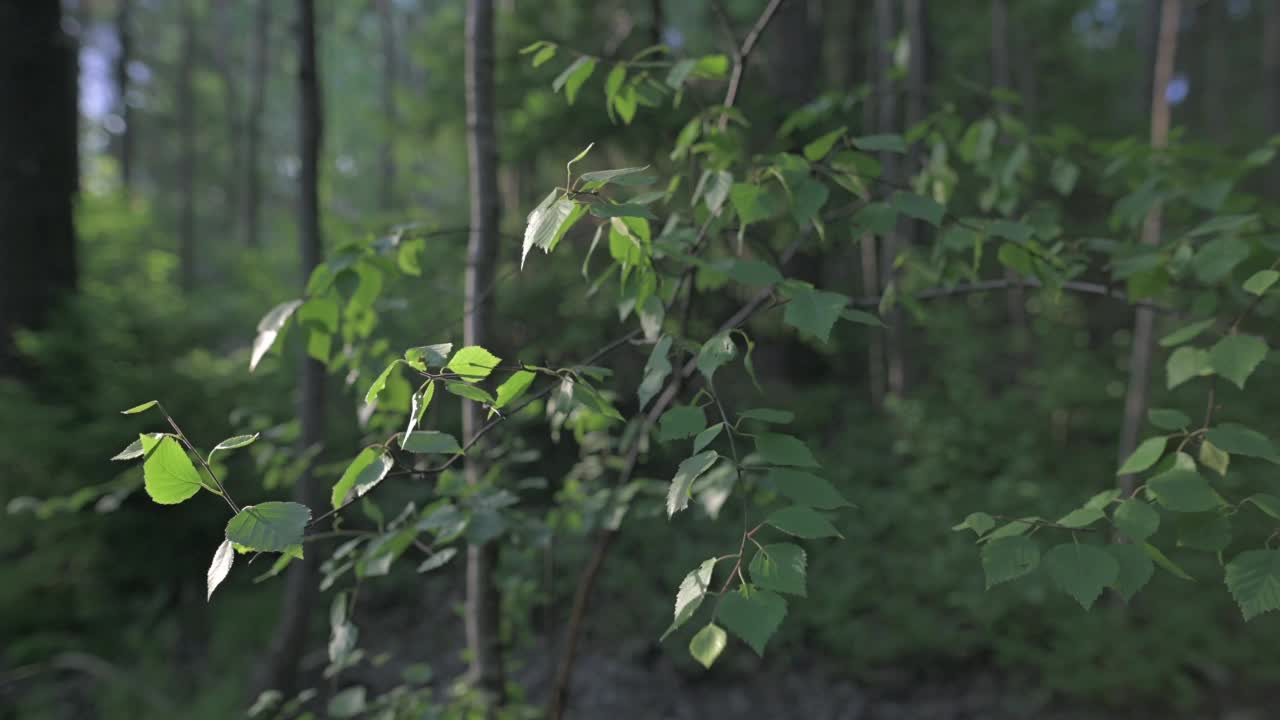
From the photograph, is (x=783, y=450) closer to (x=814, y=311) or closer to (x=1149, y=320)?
(x=814, y=311)

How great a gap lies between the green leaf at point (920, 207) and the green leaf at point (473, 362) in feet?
2.55

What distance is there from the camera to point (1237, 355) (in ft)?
4.22

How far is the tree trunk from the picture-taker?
4.46 m

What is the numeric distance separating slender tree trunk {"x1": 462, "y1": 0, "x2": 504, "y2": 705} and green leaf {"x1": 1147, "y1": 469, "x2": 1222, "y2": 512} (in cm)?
150

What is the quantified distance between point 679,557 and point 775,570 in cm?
355

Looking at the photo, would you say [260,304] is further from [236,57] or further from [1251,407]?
[236,57]

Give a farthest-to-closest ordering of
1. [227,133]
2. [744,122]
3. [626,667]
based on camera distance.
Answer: [227,133] < [626,667] < [744,122]

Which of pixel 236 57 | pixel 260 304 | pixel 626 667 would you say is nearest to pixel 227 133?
pixel 236 57

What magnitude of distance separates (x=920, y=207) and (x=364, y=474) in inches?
40.1

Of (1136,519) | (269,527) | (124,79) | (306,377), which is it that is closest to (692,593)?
(269,527)

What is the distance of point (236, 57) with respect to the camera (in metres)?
22.5

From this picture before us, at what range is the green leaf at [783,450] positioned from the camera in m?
1.01

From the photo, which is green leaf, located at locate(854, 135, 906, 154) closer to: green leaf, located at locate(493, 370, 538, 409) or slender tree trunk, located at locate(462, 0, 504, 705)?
green leaf, located at locate(493, 370, 538, 409)

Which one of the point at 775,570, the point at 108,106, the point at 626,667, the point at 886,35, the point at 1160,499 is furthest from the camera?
the point at 108,106
